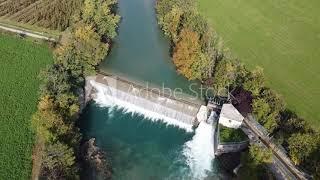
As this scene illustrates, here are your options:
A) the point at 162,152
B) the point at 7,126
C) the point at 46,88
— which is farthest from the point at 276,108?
the point at 7,126

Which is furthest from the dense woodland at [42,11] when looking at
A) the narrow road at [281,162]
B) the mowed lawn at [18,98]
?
the narrow road at [281,162]

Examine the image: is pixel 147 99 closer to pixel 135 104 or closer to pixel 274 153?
pixel 135 104

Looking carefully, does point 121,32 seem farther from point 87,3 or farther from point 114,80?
point 114,80

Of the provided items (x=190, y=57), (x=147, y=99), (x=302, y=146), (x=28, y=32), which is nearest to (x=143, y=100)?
(x=147, y=99)

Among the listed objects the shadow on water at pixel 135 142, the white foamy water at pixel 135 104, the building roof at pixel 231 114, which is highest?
the building roof at pixel 231 114

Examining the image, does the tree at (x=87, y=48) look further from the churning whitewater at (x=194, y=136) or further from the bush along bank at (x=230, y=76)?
the bush along bank at (x=230, y=76)
